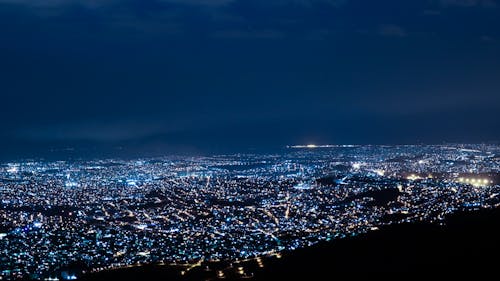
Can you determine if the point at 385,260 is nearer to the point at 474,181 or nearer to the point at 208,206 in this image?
the point at 208,206

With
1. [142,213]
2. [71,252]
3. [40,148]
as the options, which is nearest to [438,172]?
[142,213]

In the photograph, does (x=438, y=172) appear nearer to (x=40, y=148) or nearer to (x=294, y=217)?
(x=294, y=217)

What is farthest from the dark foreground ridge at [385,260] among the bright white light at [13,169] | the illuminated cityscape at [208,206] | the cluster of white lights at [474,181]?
the bright white light at [13,169]

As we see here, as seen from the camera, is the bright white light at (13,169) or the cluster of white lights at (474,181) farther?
the bright white light at (13,169)

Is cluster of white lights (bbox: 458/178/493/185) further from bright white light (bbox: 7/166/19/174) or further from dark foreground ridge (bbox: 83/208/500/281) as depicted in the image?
bright white light (bbox: 7/166/19/174)

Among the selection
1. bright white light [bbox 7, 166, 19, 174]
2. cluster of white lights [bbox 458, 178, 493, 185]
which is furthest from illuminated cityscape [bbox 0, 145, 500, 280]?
bright white light [bbox 7, 166, 19, 174]

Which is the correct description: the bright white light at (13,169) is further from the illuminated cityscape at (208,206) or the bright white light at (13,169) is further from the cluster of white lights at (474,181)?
the cluster of white lights at (474,181)

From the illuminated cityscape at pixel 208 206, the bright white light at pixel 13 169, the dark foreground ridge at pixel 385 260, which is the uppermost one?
the bright white light at pixel 13 169

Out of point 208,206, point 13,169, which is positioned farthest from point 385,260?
point 13,169
